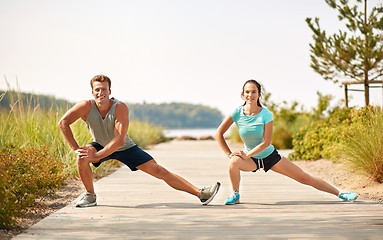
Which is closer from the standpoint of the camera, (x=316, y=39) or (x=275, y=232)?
(x=275, y=232)

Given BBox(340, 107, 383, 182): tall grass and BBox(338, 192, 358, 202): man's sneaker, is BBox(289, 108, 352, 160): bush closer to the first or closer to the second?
BBox(340, 107, 383, 182): tall grass

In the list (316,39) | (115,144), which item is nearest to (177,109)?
(316,39)

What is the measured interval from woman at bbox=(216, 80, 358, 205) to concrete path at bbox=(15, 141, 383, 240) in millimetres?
398

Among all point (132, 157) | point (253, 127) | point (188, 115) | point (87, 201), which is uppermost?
point (253, 127)

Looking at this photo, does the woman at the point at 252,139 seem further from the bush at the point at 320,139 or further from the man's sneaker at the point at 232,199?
the bush at the point at 320,139

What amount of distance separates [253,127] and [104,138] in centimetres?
164

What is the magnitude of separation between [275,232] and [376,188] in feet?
10.8

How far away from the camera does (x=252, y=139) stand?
555 cm

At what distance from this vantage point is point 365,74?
1589 cm

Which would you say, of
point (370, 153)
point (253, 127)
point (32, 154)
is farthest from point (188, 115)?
point (253, 127)

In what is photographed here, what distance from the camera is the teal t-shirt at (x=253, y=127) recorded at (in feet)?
18.1

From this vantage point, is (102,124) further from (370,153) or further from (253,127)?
(370,153)

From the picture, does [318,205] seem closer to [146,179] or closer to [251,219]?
Result: [251,219]

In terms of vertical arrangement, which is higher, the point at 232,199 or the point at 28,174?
the point at 28,174
